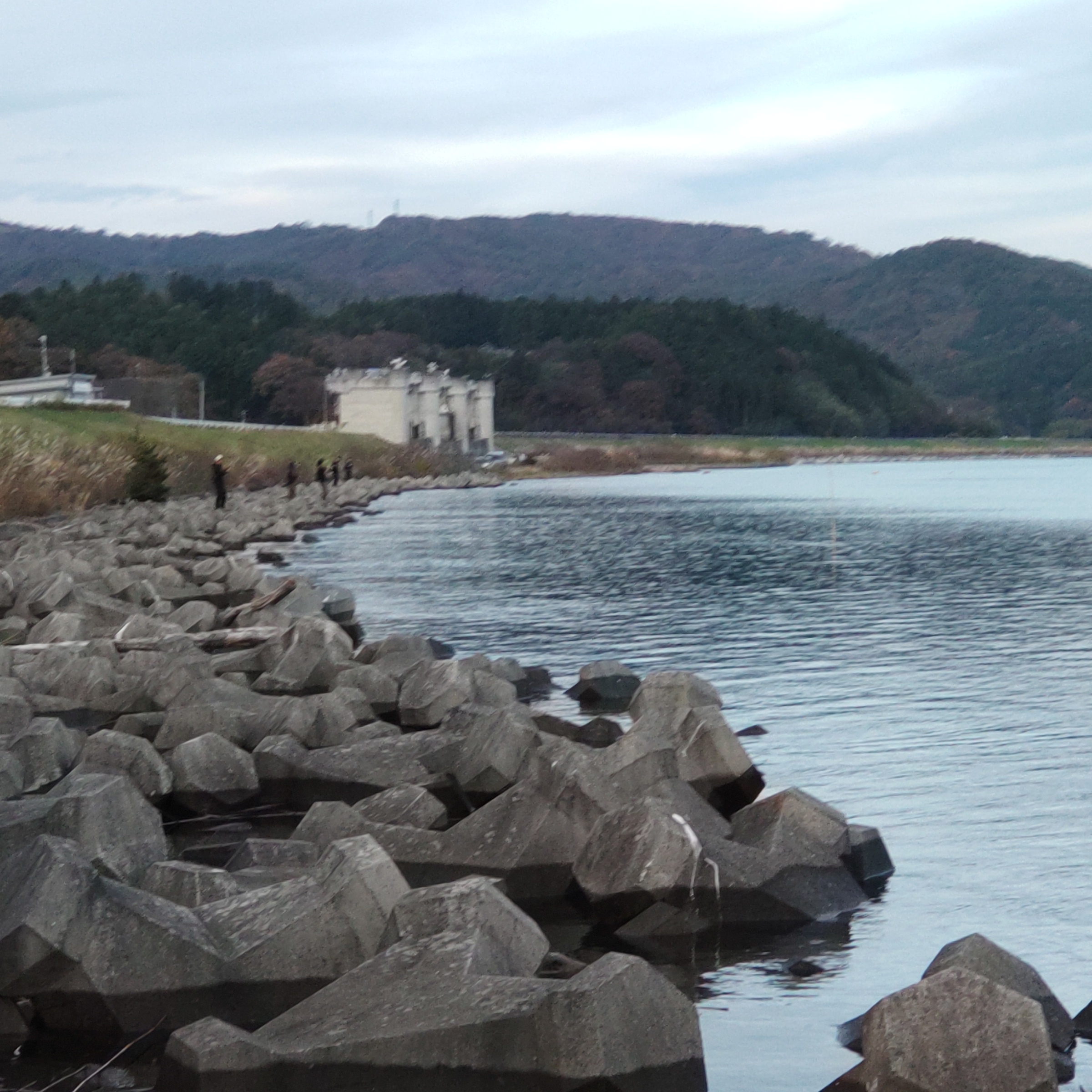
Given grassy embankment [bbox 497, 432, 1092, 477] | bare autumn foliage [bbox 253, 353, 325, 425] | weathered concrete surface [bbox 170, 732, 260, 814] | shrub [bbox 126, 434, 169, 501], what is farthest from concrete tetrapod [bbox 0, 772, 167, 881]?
bare autumn foliage [bbox 253, 353, 325, 425]

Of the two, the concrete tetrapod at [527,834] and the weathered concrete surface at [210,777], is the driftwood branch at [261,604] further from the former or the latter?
the concrete tetrapod at [527,834]

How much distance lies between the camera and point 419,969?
5.30m

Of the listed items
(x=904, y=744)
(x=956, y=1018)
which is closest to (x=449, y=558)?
(x=904, y=744)

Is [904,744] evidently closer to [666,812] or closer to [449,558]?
[666,812]

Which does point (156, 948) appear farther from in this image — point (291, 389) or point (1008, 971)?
point (291, 389)

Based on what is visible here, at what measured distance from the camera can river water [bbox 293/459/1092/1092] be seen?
6691 mm

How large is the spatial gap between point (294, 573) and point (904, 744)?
58.7 feet

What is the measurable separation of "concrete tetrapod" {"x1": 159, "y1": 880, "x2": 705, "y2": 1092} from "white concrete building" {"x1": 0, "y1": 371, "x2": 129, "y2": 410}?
221 ft

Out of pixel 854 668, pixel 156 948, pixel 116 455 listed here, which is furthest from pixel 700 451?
pixel 156 948

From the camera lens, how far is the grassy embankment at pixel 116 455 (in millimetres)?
31953

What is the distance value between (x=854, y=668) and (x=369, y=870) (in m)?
10.7

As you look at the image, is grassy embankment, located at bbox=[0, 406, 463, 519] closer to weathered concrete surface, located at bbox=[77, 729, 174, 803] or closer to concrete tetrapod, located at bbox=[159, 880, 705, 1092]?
weathered concrete surface, located at bbox=[77, 729, 174, 803]

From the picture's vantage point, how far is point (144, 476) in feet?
136

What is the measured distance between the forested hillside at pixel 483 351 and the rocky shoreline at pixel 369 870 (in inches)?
4368
